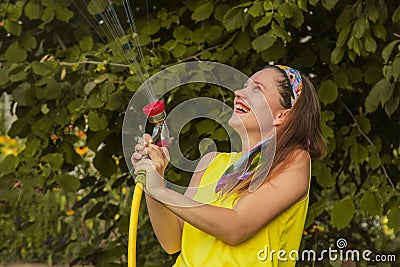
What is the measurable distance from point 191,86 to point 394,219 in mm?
781

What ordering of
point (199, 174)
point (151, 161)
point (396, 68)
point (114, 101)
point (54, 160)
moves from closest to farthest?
point (151, 161) < point (199, 174) < point (396, 68) < point (114, 101) < point (54, 160)

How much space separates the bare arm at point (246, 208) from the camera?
5.60 ft

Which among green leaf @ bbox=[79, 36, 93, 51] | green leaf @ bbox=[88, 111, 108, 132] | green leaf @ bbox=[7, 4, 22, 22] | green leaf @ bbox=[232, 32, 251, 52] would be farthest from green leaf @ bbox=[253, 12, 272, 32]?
green leaf @ bbox=[7, 4, 22, 22]

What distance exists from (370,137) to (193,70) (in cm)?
76

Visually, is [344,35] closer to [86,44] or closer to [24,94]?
[86,44]

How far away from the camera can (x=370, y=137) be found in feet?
10.3

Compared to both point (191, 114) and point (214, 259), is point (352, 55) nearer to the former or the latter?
point (191, 114)

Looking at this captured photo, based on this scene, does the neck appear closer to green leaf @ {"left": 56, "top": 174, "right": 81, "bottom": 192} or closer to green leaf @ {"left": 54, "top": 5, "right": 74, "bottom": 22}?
green leaf @ {"left": 56, "top": 174, "right": 81, "bottom": 192}

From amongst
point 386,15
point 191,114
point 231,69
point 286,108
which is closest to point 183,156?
point 191,114

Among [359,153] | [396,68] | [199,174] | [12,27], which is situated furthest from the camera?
[12,27]

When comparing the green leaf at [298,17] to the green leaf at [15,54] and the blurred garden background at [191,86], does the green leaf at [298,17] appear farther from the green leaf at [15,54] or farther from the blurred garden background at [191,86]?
the green leaf at [15,54]

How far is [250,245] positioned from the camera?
5.86 feet

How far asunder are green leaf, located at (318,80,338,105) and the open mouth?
3.43ft

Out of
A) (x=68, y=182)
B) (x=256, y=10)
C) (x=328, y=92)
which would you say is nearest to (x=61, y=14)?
(x=68, y=182)
